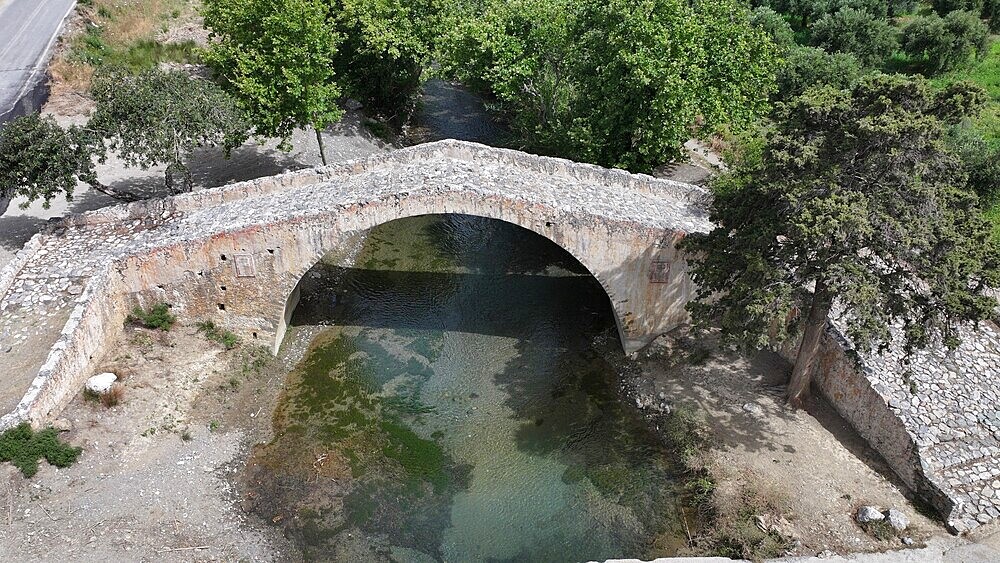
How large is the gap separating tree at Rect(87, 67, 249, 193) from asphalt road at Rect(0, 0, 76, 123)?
8.59 meters

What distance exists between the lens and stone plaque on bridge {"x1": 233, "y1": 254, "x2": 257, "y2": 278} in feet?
74.4

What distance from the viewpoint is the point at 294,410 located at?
2222cm

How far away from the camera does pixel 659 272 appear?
74.0 ft

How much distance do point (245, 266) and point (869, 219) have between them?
17713 millimetres

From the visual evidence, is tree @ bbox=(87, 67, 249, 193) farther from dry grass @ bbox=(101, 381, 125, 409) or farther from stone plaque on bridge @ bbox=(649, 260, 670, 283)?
stone plaque on bridge @ bbox=(649, 260, 670, 283)

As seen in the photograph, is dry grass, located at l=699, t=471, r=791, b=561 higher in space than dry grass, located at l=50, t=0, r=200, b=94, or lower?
lower

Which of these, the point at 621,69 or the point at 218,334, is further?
the point at 621,69

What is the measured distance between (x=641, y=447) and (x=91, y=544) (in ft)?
46.9

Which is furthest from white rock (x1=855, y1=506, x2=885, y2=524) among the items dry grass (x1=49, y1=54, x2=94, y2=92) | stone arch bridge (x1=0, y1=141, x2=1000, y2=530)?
dry grass (x1=49, y1=54, x2=94, y2=92)

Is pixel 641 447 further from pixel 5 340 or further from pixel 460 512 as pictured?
pixel 5 340

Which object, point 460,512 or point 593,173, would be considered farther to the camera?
point 593,173

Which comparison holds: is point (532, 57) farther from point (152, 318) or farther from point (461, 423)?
point (152, 318)

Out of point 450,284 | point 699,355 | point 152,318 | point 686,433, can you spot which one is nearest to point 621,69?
point 450,284

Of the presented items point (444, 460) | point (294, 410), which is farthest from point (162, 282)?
point (444, 460)
